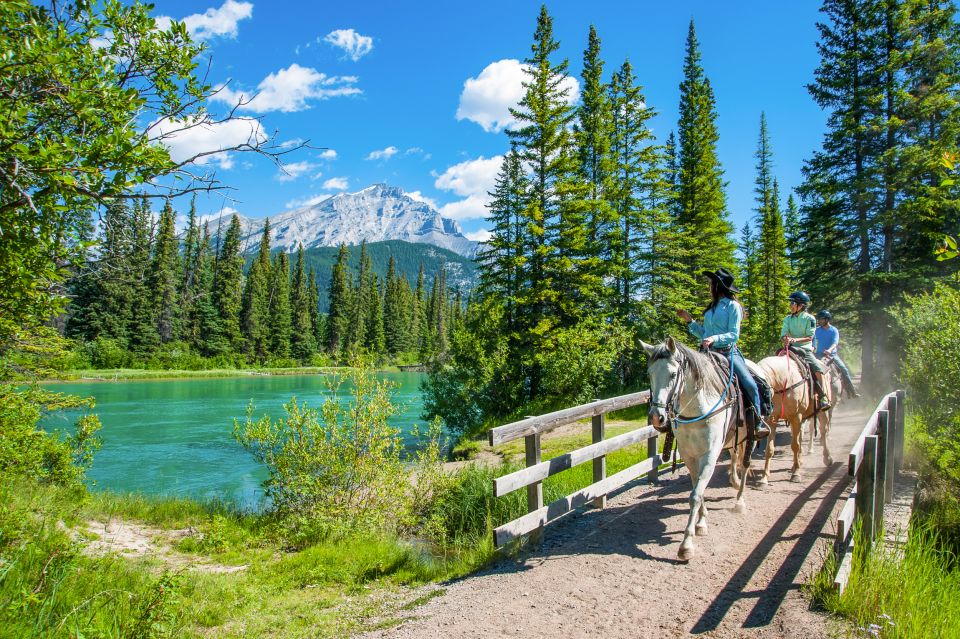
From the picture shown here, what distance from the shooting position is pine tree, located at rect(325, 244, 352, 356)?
8931 cm

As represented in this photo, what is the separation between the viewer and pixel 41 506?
28.8 feet

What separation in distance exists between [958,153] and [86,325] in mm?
75649

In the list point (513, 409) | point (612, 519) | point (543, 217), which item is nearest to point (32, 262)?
point (612, 519)

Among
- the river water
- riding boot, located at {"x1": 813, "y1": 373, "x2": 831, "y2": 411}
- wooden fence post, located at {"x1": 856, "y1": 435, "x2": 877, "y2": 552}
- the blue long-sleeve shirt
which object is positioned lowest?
the river water

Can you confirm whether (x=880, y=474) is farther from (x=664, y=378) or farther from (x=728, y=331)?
(x=664, y=378)

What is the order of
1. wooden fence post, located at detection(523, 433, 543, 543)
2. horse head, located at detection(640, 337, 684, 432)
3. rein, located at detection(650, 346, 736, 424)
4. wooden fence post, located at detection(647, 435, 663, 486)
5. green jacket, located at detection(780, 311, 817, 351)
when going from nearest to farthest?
horse head, located at detection(640, 337, 684, 432)
rein, located at detection(650, 346, 736, 424)
wooden fence post, located at detection(523, 433, 543, 543)
wooden fence post, located at detection(647, 435, 663, 486)
green jacket, located at detection(780, 311, 817, 351)

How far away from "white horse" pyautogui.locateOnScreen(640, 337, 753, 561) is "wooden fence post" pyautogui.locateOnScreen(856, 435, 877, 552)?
1.47 m

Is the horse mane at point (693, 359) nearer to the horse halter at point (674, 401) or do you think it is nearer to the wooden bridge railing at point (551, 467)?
the horse halter at point (674, 401)

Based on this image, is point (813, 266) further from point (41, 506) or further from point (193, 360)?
point (193, 360)

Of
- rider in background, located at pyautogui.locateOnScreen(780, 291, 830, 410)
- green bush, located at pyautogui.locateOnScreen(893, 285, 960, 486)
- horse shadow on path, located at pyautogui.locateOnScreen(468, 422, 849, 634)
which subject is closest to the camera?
horse shadow on path, located at pyautogui.locateOnScreen(468, 422, 849, 634)

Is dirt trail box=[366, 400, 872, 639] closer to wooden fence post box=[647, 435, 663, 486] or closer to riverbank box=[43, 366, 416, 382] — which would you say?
wooden fence post box=[647, 435, 663, 486]

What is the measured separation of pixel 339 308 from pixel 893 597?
90125 mm

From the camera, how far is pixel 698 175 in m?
31.3

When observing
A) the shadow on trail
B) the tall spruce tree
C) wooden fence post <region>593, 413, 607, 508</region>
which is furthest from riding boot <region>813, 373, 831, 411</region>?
the tall spruce tree
